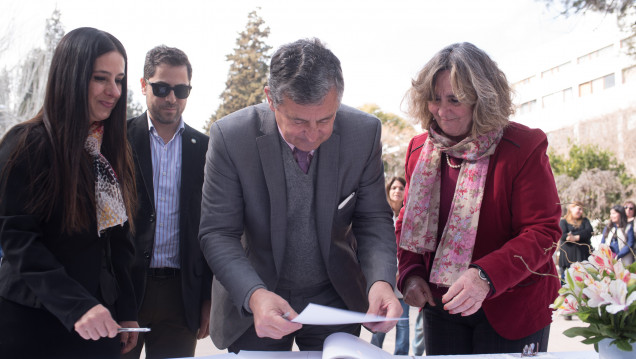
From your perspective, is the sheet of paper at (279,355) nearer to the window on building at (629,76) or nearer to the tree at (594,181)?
the tree at (594,181)

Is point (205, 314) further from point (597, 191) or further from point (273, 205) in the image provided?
point (597, 191)

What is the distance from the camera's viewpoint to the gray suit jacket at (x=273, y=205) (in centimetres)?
180

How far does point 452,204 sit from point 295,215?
2.01ft

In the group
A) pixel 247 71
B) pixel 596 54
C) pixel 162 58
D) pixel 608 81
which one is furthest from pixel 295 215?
pixel 596 54

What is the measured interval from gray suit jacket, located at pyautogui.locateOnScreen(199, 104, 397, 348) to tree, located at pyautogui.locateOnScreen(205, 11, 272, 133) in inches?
988

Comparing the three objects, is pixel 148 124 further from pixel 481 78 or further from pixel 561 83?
pixel 561 83

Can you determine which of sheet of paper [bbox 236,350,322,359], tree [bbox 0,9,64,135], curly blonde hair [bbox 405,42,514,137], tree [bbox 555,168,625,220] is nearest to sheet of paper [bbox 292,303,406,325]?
sheet of paper [bbox 236,350,322,359]

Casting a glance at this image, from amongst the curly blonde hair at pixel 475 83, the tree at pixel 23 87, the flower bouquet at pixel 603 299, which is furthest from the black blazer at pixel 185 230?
the tree at pixel 23 87

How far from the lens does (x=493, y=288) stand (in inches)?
69.2

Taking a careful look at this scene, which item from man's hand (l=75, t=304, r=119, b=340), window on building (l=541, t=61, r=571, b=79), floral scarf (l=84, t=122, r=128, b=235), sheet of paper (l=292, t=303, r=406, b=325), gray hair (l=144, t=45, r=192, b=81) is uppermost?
window on building (l=541, t=61, r=571, b=79)

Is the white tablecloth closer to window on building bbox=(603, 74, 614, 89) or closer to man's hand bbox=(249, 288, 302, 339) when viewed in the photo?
man's hand bbox=(249, 288, 302, 339)

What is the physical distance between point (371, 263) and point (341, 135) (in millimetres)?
452

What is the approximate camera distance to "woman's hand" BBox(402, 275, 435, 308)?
2082 mm

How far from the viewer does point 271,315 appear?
5.03ft
